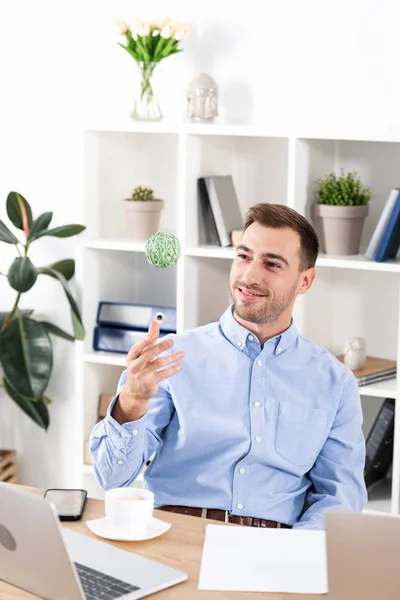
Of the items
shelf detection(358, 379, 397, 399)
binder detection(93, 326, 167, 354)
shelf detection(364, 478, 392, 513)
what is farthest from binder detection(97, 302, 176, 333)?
shelf detection(364, 478, 392, 513)

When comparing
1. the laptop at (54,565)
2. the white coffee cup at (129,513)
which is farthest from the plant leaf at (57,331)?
the laptop at (54,565)

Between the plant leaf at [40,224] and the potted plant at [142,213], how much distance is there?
0.28 m

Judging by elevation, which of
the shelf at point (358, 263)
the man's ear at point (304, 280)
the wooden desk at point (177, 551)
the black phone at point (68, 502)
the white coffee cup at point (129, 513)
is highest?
the man's ear at point (304, 280)

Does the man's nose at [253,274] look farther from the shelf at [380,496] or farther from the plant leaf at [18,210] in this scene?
the plant leaf at [18,210]

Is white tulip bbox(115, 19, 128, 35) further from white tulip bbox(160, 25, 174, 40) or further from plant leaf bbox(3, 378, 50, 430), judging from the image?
plant leaf bbox(3, 378, 50, 430)

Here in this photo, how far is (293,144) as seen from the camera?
3.12m

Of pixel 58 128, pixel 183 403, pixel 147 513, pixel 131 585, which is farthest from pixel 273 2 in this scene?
pixel 131 585

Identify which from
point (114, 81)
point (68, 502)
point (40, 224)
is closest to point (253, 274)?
point (68, 502)

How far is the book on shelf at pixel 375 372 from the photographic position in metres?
3.17

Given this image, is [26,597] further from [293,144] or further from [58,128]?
[58,128]

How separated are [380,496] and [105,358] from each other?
1066 millimetres

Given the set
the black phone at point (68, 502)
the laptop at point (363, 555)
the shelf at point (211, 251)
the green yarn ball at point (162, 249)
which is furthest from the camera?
the shelf at point (211, 251)

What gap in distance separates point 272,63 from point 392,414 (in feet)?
4.16

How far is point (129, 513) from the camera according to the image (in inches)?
69.2
